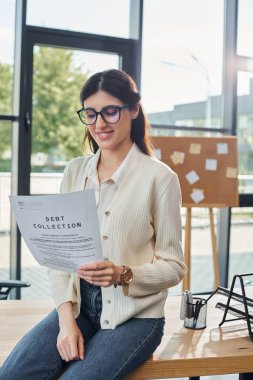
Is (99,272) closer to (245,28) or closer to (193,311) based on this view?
(193,311)

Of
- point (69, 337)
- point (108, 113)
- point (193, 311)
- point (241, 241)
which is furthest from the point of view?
point (241, 241)

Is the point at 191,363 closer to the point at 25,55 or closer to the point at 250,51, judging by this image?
the point at 25,55

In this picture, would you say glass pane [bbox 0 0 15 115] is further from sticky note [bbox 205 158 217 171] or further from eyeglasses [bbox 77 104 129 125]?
eyeglasses [bbox 77 104 129 125]

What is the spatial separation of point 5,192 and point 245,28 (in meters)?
2.60

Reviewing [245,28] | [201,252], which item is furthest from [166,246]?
[245,28]

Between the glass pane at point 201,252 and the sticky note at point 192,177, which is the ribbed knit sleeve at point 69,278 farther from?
the glass pane at point 201,252

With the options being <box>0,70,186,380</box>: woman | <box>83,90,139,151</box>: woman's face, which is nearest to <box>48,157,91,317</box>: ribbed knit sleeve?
<box>0,70,186,380</box>: woman

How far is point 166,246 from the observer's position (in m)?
1.42

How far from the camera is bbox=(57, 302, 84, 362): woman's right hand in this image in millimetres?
1326

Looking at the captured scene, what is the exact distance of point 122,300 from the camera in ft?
4.58

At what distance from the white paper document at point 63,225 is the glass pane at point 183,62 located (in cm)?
288

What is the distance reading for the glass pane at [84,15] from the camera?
348cm

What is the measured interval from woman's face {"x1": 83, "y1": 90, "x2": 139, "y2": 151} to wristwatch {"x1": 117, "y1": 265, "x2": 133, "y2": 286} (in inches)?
15.7

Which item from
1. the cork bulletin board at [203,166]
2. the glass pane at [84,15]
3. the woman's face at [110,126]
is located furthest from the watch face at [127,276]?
the glass pane at [84,15]
